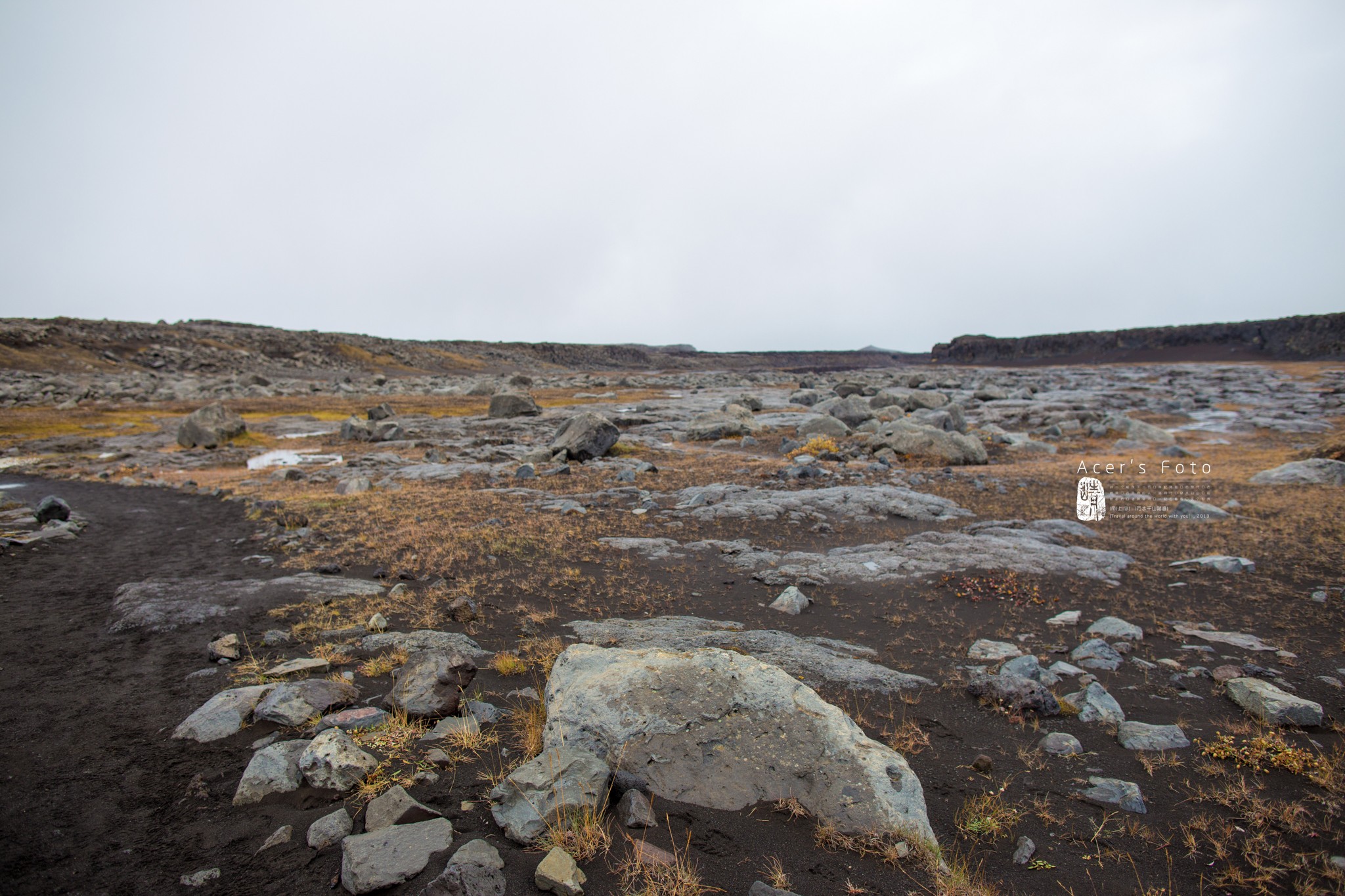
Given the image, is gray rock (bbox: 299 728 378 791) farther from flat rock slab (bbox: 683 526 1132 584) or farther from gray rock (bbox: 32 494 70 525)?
gray rock (bbox: 32 494 70 525)

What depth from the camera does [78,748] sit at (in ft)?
16.8

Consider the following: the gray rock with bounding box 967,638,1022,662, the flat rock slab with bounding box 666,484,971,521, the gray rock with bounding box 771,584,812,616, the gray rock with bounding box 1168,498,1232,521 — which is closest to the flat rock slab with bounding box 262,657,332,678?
the gray rock with bounding box 771,584,812,616

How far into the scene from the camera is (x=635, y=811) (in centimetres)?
434

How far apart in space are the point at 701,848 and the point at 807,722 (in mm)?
1444

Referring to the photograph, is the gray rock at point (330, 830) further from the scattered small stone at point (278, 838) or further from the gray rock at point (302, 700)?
the gray rock at point (302, 700)

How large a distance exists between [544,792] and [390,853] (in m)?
1.10

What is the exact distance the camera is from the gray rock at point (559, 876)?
3621 millimetres

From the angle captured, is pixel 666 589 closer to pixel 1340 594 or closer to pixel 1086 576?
pixel 1086 576

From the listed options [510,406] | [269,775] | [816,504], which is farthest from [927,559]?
[510,406]

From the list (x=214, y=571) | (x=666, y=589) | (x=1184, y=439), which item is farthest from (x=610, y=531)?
(x=1184, y=439)

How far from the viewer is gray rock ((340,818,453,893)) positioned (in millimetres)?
3662

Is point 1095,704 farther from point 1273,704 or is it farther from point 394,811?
point 394,811

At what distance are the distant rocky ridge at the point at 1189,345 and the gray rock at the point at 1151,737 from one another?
142295 mm

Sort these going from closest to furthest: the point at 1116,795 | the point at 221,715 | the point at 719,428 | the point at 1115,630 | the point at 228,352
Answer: the point at 1116,795 → the point at 221,715 → the point at 1115,630 → the point at 719,428 → the point at 228,352
